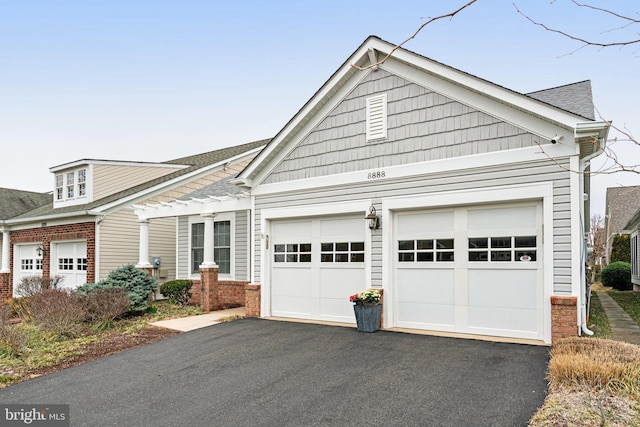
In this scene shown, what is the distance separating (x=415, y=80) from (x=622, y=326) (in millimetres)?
6588

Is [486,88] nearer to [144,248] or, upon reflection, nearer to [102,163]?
[144,248]

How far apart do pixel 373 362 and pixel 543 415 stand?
2.76 m

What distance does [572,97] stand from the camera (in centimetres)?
932

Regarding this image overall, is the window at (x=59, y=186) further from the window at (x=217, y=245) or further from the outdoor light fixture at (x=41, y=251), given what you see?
the window at (x=217, y=245)

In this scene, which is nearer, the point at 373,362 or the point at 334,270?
the point at 373,362

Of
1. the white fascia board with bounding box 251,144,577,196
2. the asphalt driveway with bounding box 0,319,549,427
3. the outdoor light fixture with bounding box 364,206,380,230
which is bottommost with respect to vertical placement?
the asphalt driveway with bounding box 0,319,549,427

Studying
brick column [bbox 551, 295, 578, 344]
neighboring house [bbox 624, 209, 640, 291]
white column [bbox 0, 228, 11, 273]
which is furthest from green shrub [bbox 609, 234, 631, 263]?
white column [bbox 0, 228, 11, 273]

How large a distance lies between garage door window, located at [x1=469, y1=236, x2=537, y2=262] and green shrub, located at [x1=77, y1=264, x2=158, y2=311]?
8.78 m

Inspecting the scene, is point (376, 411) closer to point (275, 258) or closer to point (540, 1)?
point (540, 1)

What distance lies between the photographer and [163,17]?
363 inches

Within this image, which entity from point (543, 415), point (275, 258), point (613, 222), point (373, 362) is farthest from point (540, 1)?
point (613, 222)

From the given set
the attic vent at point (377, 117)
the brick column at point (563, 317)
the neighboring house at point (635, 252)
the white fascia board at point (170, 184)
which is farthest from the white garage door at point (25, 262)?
Answer: the neighboring house at point (635, 252)

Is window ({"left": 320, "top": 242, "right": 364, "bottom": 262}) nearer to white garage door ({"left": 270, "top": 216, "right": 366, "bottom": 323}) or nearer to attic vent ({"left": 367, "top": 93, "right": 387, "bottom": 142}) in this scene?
white garage door ({"left": 270, "top": 216, "right": 366, "bottom": 323})

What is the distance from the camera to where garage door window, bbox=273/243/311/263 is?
35.0 ft
